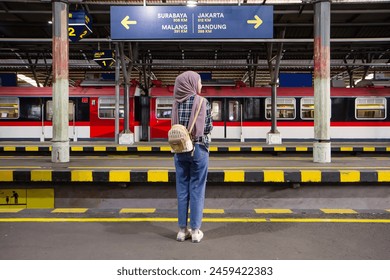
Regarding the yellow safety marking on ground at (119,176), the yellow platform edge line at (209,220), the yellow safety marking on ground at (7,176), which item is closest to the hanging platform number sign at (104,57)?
the yellow safety marking on ground at (7,176)

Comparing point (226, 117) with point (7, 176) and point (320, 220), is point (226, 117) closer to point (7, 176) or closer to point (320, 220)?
point (7, 176)

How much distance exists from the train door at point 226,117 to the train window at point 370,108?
17.7ft

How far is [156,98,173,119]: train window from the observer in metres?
17.0

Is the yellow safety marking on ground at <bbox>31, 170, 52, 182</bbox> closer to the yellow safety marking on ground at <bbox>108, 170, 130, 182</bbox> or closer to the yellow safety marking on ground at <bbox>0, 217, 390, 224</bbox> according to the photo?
the yellow safety marking on ground at <bbox>108, 170, 130, 182</bbox>

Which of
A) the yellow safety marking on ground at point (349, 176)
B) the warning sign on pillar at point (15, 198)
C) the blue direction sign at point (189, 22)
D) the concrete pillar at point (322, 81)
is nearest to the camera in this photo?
the yellow safety marking on ground at point (349, 176)

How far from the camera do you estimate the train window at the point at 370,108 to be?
16969mm

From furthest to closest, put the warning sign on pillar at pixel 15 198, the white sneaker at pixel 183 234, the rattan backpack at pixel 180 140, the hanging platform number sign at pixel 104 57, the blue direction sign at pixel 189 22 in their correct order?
the hanging platform number sign at pixel 104 57 → the blue direction sign at pixel 189 22 → the warning sign on pillar at pixel 15 198 → the white sneaker at pixel 183 234 → the rattan backpack at pixel 180 140

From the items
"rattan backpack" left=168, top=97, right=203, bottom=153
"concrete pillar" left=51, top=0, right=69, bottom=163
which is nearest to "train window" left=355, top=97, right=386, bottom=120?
"concrete pillar" left=51, top=0, right=69, bottom=163

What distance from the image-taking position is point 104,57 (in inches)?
609

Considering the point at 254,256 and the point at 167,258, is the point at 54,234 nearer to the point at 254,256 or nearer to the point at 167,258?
the point at 167,258

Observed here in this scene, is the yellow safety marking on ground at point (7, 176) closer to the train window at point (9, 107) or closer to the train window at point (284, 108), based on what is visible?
the train window at point (9, 107)

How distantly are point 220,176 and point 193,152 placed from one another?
98.5 inches

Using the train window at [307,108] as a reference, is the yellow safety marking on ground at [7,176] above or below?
below

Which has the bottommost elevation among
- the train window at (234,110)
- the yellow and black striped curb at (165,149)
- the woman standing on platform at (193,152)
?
the yellow and black striped curb at (165,149)
